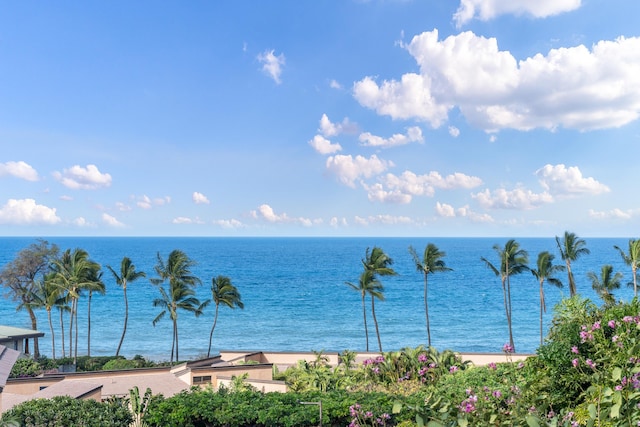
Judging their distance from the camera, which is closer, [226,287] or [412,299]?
[226,287]

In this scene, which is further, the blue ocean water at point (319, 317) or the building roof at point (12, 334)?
the blue ocean water at point (319, 317)

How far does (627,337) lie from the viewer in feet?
29.7

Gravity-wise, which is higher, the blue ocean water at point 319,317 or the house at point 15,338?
the house at point 15,338

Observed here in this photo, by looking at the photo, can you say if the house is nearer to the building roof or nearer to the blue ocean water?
the building roof

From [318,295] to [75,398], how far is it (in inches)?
3808

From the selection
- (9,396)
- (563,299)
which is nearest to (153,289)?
(9,396)

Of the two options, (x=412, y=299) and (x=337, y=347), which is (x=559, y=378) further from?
(x=412, y=299)

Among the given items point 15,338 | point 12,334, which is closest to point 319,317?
point 12,334

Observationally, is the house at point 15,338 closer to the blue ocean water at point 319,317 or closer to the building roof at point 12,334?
the building roof at point 12,334

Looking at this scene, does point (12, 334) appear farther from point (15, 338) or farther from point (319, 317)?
point (319, 317)

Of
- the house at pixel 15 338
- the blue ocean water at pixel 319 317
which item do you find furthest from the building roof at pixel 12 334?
the blue ocean water at pixel 319 317

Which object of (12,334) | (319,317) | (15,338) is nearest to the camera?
(15,338)

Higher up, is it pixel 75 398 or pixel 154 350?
pixel 75 398

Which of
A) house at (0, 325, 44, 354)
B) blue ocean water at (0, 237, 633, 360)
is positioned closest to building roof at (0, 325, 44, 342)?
house at (0, 325, 44, 354)
